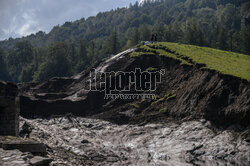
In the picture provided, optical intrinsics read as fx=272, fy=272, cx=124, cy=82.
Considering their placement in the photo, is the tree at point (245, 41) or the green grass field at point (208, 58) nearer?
the green grass field at point (208, 58)

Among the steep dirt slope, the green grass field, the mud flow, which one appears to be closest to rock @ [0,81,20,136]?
the mud flow

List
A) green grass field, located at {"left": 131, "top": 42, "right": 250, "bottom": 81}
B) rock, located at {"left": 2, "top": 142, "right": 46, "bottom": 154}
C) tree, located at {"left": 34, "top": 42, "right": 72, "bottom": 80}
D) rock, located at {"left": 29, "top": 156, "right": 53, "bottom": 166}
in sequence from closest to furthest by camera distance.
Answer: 1. rock, located at {"left": 29, "top": 156, "right": 53, "bottom": 166}
2. rock, located at {"left": 2, "top": 142, "right": 46, "bottom": 154}
3. green grass field, located at {"left": 131, "top": 42, "right": 250, "bottom": 81}
4. tree, located at {"left": 34, "top": 42, "right": 72, "bottom": 80}

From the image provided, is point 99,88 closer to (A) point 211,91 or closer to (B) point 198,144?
(A) point 211,91

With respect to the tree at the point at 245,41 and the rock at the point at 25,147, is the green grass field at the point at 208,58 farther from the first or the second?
the tree at the point at 245,41

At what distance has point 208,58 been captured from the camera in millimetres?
33031

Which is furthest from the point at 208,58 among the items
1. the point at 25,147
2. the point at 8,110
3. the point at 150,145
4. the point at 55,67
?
the point at 55,67

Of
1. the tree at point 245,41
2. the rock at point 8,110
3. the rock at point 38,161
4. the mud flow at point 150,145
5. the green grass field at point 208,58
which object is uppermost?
the tree at point 245,41

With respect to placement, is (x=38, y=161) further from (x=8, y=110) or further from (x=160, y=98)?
(x=160, y=98)

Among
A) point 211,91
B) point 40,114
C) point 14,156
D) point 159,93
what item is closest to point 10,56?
point 40,114

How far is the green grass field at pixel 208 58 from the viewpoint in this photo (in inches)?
1023

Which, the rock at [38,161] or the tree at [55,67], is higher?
the tree at [55,67]

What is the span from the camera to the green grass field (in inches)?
1023

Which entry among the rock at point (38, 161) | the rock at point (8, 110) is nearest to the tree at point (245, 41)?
the rock at point (8, 110)

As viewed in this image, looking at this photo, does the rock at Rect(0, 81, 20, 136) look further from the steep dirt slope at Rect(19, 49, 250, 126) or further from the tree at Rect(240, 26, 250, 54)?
the tree at Rect(240, 26, 250, 54)
